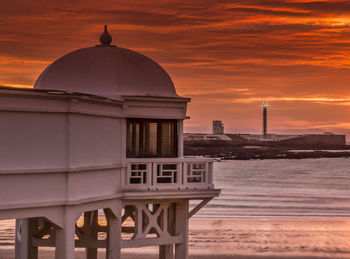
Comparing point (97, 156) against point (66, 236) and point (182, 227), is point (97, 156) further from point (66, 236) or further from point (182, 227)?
point (182, 227)

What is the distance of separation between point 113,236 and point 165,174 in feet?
8.68

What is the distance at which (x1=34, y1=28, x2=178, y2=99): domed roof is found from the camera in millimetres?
22828

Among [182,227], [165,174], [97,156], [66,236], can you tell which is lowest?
[182,227]

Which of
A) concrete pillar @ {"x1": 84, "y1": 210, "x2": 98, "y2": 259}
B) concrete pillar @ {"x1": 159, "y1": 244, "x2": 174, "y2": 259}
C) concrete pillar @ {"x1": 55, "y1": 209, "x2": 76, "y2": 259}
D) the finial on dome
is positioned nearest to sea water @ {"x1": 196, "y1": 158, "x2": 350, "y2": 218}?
concrete pillar @ {"x1": 84, "y1": 210, "x2": 98, "y2": 259}

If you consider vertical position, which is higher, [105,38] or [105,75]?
[105,38]

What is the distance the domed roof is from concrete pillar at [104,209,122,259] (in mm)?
3638

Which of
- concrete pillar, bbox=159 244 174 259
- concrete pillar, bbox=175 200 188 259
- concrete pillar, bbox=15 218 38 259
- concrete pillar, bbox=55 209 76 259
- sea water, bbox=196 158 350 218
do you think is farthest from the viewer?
sea water, bbox=196 158 350 218

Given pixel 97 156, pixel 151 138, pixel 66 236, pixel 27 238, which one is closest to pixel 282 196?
pixel 151 138

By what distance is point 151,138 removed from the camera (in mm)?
23688

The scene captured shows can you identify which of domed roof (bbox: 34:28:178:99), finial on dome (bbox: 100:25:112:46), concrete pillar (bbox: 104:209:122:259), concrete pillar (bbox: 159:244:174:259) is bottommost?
concrete pillar (bbox: 159:244:174:259)

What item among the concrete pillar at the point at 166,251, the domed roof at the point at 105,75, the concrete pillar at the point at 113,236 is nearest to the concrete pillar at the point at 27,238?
the concrete pillar at the point at 113,236

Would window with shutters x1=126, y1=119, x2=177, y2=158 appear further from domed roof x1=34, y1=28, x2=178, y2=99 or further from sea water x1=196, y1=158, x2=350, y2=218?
sea water x1=196, y1=158, x2=350, y2=218

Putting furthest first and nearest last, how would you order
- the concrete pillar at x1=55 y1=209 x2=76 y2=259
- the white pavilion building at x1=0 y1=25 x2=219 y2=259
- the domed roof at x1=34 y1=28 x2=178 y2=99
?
the domed roof at x1=34 y1=28 x2=178 y2=99 < the concrete pillar at x1=55 y1=209 x2=76 y2=259 < the white pavilion building at x1=0 y1=25 x2=219 y2=259

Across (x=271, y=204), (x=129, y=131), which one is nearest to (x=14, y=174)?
(x=129, y=131)
